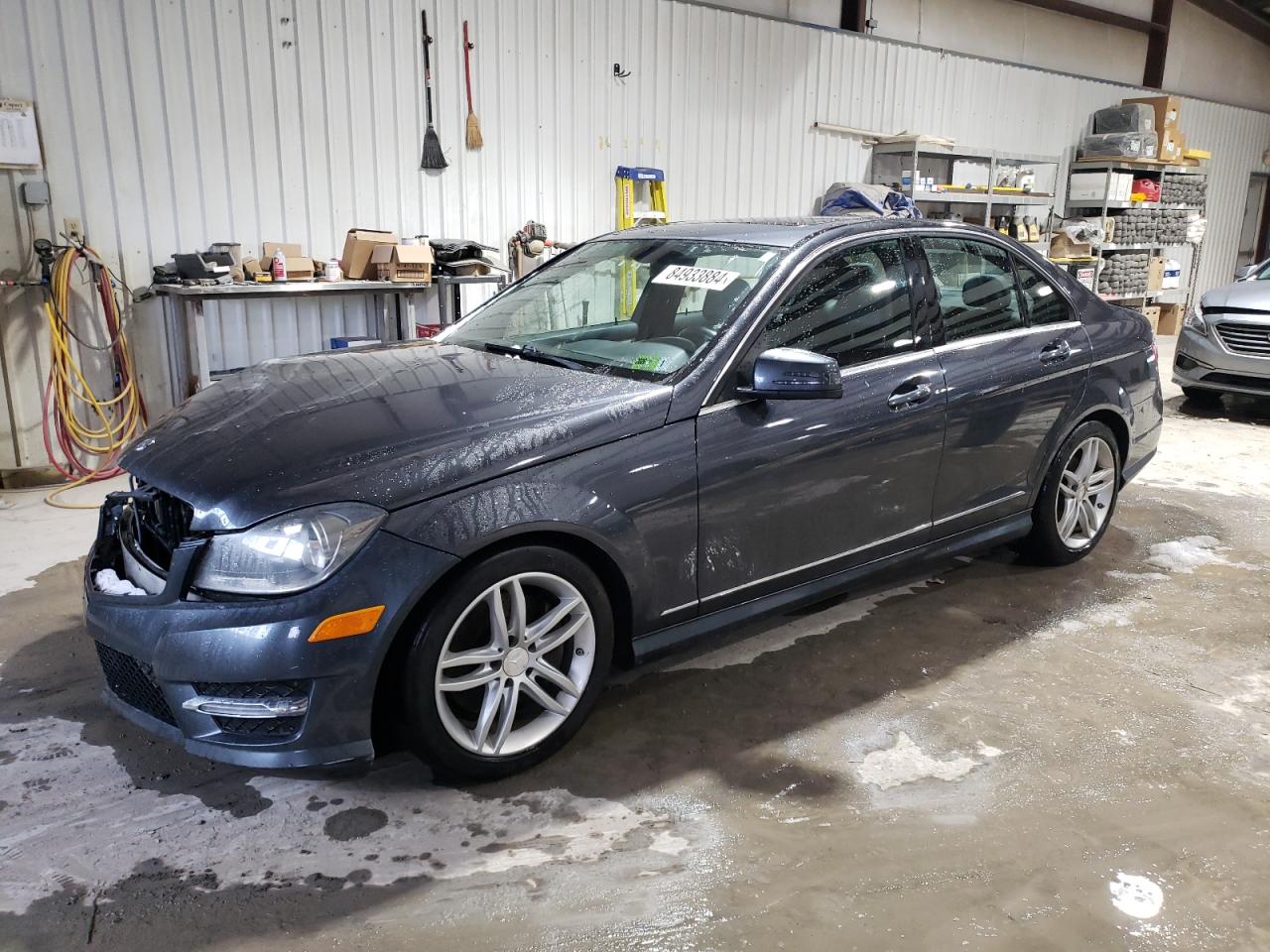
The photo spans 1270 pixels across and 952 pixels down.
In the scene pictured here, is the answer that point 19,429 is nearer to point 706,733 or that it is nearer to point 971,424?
point 706,733

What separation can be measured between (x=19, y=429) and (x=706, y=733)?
4460 millimetres

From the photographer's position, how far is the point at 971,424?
3.29m

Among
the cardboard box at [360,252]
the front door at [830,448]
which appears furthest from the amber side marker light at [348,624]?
the cardboard box at [360,252]

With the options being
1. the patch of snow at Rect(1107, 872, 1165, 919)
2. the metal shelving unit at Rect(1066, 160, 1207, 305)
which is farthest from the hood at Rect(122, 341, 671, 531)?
the metal shelving unit at Rect(1066, 160, 1207, 305)

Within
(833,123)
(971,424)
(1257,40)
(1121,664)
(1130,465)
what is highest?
(1257,40)

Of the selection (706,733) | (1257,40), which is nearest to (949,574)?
(706,733)

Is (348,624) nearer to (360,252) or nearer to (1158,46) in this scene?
(360,252)

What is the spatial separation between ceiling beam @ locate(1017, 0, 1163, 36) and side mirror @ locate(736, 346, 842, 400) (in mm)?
10890

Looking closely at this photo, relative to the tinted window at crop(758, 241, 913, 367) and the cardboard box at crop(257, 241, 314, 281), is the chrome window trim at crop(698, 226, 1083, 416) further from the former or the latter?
the cardboard box at crop(257, 241, 314, 281)

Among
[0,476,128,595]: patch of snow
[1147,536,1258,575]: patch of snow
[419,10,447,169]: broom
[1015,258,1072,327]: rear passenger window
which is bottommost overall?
[1147,536,1258,575]: patch of snow

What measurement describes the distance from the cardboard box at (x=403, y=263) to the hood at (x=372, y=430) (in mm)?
2997

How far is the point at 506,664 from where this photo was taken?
93.6 inches

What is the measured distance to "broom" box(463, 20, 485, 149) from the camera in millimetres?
6395

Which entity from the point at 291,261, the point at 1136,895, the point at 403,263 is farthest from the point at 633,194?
the point at 1136,895
